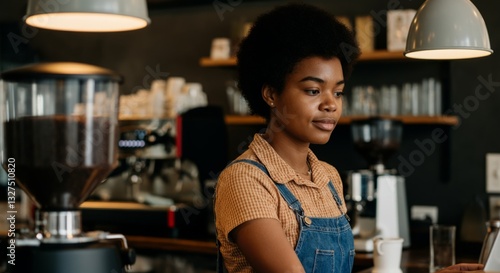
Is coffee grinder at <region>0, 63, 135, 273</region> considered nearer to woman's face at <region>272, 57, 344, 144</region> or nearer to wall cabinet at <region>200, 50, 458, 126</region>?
woman's face at <region>272, 57, 344, 144</region>

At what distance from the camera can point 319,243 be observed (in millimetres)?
1932

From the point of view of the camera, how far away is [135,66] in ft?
18.8

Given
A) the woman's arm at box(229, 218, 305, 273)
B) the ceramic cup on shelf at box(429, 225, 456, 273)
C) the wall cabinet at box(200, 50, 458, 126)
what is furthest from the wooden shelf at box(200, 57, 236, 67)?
the woman's arm at box(229, 218, 305, 273)

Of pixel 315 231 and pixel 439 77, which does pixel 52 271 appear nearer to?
pixel 315 231

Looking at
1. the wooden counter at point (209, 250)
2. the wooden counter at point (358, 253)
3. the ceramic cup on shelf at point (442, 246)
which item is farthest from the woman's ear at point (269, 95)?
the wooden counter at point (209, 250)

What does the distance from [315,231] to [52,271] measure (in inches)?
28.5

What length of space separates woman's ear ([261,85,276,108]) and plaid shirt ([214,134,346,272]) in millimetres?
101

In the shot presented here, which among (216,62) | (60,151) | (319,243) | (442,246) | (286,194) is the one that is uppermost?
(216,62)

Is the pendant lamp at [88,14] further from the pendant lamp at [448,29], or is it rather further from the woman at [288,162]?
the pendant lamp at [448,29]

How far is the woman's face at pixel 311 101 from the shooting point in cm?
197

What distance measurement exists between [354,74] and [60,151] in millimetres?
3526

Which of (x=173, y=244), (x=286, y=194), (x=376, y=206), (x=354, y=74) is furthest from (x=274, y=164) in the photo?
(x=354, y=74)

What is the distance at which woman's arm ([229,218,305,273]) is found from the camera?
5.76 feet

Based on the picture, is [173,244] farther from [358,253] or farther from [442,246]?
[442,246]
